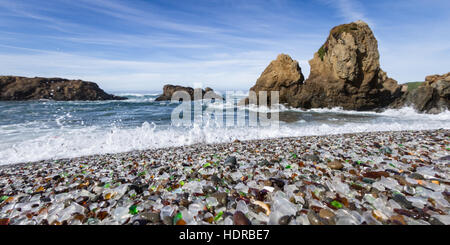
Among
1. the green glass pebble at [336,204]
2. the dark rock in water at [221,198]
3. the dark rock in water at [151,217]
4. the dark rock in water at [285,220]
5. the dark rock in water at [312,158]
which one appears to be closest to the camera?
the dark rock in water at [285,220]

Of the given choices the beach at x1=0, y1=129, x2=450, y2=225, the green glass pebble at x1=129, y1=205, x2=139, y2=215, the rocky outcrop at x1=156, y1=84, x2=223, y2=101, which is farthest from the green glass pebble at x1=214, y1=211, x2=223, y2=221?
the rocky outcrop at x1=156, y1=84, x2=223, y2=101

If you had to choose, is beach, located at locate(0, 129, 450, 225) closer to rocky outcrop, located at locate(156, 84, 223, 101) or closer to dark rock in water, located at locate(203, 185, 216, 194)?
dark rock in water, located at locate(203, 185, 216, 194)

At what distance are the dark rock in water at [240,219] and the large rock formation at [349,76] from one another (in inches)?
846

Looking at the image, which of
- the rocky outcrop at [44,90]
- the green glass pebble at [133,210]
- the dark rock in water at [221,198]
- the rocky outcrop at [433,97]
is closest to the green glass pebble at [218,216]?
the dark rock in water at [221,198]

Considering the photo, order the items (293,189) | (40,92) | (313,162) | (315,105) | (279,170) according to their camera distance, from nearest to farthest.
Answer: (293,189) < (279,170) < (313,162) < (315,105) < (40,92)

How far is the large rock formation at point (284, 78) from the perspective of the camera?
72.3 ft

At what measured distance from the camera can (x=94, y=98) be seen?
153 feet

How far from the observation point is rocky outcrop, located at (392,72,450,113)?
60.1ft

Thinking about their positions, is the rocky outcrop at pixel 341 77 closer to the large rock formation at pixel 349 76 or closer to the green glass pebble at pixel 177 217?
the large rock formation at pixel 349 76

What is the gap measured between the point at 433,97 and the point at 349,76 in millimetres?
8509
